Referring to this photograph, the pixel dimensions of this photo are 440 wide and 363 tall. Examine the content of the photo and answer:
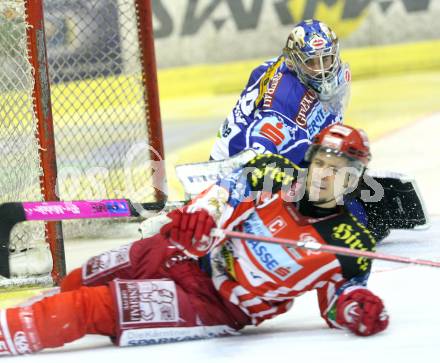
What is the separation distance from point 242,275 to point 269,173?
33 cm

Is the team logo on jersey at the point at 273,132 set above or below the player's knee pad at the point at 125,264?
above

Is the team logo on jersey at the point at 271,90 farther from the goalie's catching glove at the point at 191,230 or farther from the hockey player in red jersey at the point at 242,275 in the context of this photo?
the goalie's catching glove at the point at 191,230

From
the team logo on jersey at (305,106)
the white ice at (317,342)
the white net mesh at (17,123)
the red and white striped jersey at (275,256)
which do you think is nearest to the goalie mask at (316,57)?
the team logo on jersey at (305,106)

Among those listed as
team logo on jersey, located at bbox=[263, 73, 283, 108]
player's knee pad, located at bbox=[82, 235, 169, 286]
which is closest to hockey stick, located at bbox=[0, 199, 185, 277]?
player's knee pad, located at bbox=[82, 235, 169, 286]

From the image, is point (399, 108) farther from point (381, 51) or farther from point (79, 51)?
point (79, 51)

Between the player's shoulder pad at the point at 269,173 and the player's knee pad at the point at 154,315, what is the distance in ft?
1.35

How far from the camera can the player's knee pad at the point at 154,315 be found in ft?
9.90

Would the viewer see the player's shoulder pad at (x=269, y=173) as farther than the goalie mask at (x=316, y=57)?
No

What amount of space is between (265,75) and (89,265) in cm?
195

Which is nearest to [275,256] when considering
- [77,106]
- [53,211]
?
→ [53,211]

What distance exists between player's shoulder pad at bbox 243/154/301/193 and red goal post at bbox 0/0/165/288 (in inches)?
53.2

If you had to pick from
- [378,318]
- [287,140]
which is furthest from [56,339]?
[287,140]

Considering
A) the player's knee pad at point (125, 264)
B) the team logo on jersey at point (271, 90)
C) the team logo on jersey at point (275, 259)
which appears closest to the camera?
the team logo on jersey at point (275, 259)

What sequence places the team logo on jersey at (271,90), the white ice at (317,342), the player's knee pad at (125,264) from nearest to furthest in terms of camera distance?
the white ice at (317,342)
the player's knee pad at (125,264)
the team logo on jersey at (271,90)
